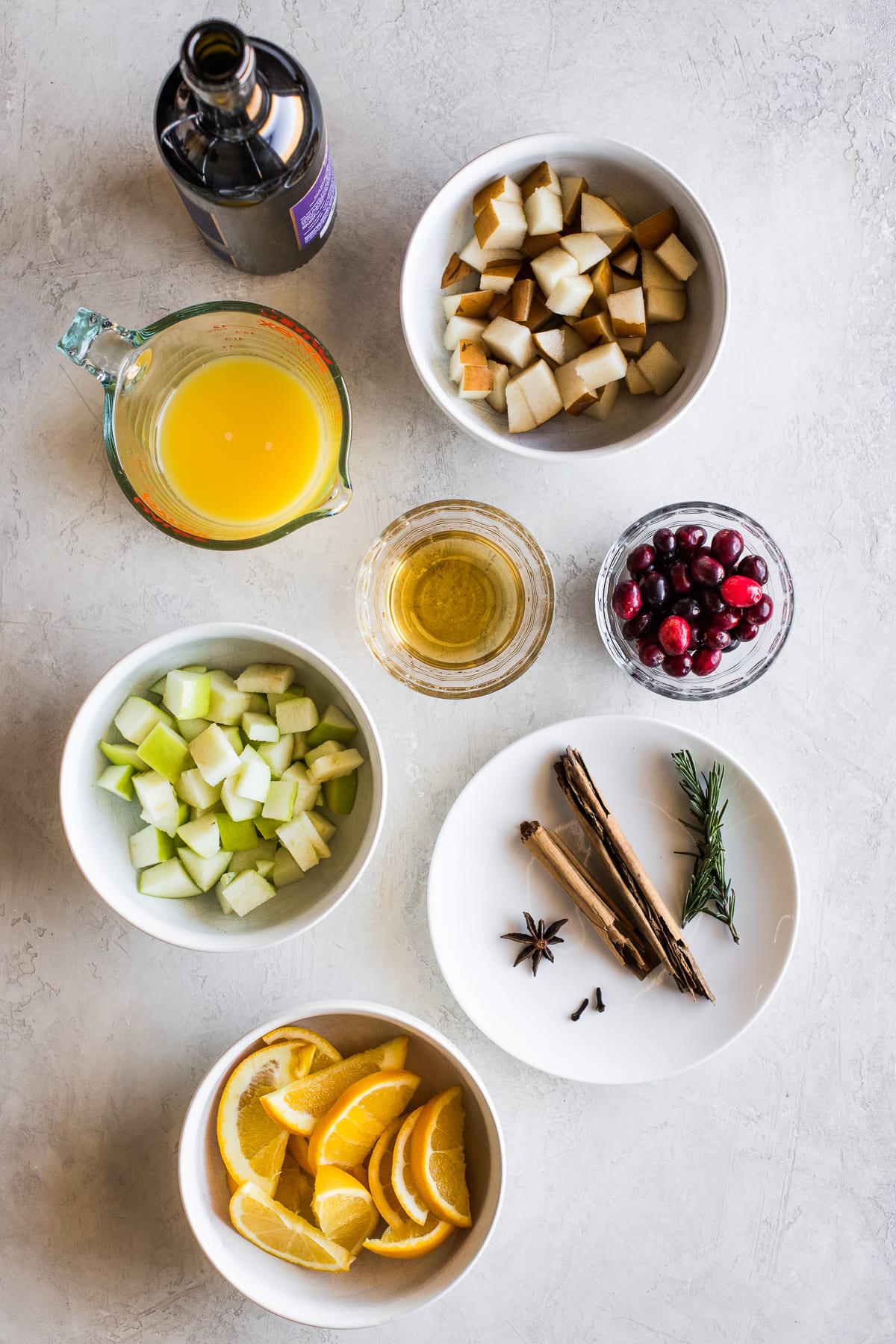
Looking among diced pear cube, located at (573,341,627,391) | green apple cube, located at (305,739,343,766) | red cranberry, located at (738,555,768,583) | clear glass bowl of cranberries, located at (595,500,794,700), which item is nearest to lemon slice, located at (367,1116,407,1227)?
green apple cube, located at (305,739,343,766)

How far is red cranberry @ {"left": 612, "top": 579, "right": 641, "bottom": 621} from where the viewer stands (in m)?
1.32

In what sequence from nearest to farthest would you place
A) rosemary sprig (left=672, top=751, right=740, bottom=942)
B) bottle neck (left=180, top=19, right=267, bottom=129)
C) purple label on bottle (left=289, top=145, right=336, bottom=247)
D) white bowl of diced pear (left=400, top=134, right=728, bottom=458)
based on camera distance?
bottle neck (left=180, top=19, right=267, bottom=129) < purple label on bottle (left=289, top=145, right=336, bottom=247) < white bowl of diced pear (left=400, top=134, right=728, bottom=458) < rosemary sprig (left=672, top=751, right=740, bottom=942)

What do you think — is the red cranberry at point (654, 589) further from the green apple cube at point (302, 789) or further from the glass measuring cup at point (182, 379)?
the green apple cube at point (302, 789)

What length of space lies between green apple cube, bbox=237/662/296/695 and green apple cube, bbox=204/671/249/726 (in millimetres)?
16

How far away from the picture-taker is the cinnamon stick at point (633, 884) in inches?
55.8

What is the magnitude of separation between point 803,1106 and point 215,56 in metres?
1.72

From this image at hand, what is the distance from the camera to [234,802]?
1.34 m

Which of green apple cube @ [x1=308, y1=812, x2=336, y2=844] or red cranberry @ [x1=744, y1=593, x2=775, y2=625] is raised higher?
red cranberry @ [x1=744, y1=593, x2=775, y2=625]

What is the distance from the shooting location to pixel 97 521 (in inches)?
56.7

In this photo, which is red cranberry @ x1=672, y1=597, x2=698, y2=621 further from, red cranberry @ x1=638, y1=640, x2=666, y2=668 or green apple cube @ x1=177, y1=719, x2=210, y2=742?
green apple cube @ x1=177, y1=719, x2=210, y2=742

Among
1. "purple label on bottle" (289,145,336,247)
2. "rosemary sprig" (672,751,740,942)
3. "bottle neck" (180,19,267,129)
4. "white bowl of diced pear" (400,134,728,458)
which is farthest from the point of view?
"rosemary sprig" (672,751,740,942)

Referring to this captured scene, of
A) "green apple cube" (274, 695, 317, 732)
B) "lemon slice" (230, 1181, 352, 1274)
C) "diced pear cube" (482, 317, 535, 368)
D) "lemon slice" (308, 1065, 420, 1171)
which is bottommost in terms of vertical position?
"lemon slice" (230, 1181, 352, 1274)

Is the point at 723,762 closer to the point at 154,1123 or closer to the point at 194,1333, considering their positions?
the point at 154,1123

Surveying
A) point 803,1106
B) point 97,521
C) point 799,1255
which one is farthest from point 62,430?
point 799,1255
